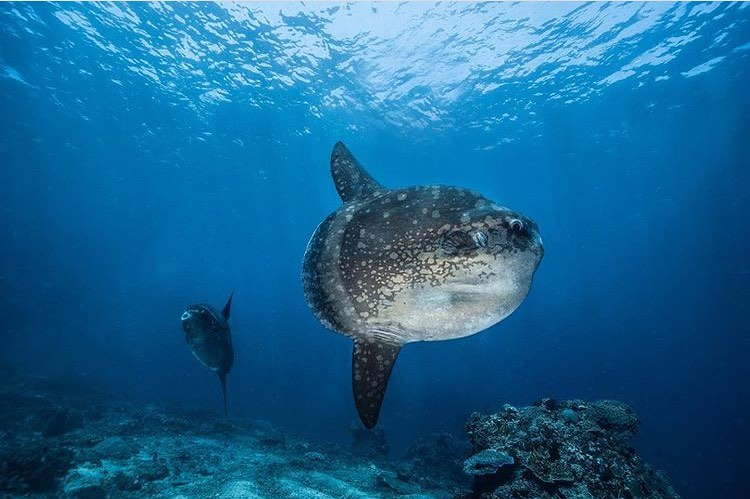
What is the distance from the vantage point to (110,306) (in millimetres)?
73875

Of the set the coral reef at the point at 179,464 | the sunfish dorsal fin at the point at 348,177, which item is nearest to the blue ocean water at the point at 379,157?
the coral reef at the point at 179,464

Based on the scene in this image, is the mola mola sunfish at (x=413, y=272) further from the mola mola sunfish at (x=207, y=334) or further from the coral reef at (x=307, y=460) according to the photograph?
the mola mola sunfish at (x=207, y=334)

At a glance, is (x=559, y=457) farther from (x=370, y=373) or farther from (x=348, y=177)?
(x=348, y=177)

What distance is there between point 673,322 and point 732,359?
3250cm

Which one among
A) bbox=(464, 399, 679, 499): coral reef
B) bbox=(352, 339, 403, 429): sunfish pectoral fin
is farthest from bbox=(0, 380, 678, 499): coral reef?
bbox=(352, 339, 403, 429): sunfish pectoral fin

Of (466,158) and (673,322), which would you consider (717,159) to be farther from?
(673,322)

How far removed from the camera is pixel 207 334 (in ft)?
17.0

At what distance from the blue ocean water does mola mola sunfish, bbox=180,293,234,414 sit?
728 inches

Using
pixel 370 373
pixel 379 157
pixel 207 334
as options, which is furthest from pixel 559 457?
pixel 379 157

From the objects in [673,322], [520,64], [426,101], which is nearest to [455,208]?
[520,64]

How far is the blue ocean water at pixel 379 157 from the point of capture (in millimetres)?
19922

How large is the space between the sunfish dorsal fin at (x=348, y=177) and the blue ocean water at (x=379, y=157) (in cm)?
1846

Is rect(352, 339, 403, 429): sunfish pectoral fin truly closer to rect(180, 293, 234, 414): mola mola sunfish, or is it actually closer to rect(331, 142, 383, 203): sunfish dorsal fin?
rect(331, 142, 383, 203): sunfish dorsal fin

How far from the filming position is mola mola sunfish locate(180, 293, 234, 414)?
16.7ft
